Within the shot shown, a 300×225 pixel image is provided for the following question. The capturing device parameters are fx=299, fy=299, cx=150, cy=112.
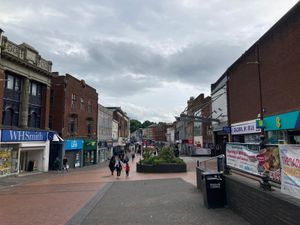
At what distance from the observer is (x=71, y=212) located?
1090cm

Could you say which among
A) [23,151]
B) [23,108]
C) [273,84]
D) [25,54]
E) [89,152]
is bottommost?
[89,152]

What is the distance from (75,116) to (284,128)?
2719 centimetres

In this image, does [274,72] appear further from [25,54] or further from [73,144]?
[73,144]

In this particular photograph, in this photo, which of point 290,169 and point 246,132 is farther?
point 246,132

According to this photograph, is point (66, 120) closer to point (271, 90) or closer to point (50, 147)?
point (50, 147)

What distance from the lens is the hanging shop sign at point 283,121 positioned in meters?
19.7

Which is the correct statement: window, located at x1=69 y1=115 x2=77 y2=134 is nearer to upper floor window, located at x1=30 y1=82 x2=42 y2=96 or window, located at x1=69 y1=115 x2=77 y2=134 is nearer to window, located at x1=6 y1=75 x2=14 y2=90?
upper floor window, located at x1=30 y1=82 x2=42 y2=96

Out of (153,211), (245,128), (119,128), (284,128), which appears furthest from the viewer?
(119,128)

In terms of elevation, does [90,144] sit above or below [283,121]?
below

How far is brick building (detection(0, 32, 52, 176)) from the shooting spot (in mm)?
25578

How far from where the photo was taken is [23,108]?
28438 millimetres

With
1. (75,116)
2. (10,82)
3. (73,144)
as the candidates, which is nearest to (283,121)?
(10,82)

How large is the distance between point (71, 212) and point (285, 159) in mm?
7756

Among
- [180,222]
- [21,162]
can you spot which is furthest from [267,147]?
[21,162]
